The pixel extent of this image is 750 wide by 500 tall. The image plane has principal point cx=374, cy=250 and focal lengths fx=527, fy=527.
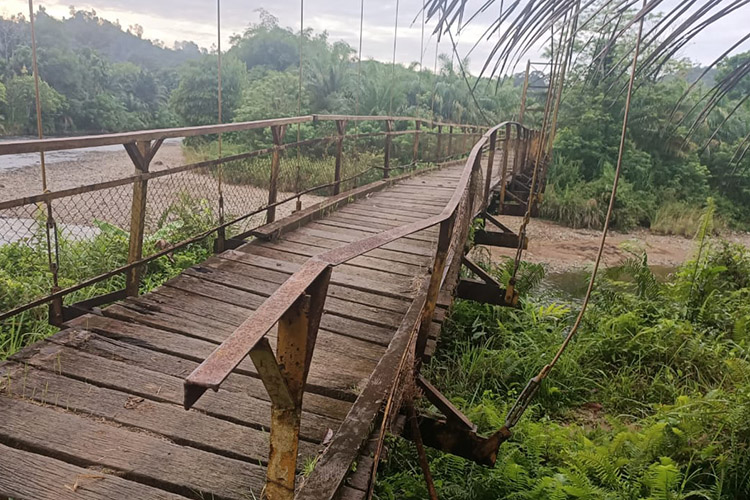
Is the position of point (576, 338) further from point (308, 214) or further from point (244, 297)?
point (244, 297)

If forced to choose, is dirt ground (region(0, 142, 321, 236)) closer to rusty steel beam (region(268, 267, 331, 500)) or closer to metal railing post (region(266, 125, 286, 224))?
metal railing post (region(266, 125, 286, 224))

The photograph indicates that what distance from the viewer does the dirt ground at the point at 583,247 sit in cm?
1234

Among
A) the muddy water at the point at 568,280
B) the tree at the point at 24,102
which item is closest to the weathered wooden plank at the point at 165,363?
the tree at the point at 24,102

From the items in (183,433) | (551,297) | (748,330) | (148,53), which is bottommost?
(551,297)

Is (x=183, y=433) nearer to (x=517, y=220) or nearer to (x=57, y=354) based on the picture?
(x=57, y=354)

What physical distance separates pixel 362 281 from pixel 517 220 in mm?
13893

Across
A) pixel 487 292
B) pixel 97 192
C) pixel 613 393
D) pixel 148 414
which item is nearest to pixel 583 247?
pixel 613 393

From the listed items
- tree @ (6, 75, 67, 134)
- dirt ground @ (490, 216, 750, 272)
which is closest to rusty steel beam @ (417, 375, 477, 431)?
tree @ (6, 75, 67, 134)

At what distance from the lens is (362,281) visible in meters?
3.49

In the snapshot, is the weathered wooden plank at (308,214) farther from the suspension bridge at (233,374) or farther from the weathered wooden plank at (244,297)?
the weathered wooden plank at (244,297)

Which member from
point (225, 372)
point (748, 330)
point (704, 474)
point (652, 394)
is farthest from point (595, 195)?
point (225, 372)

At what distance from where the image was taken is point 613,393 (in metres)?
4.94

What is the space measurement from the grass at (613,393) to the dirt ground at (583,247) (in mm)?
4273

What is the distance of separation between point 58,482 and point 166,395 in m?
0.51
